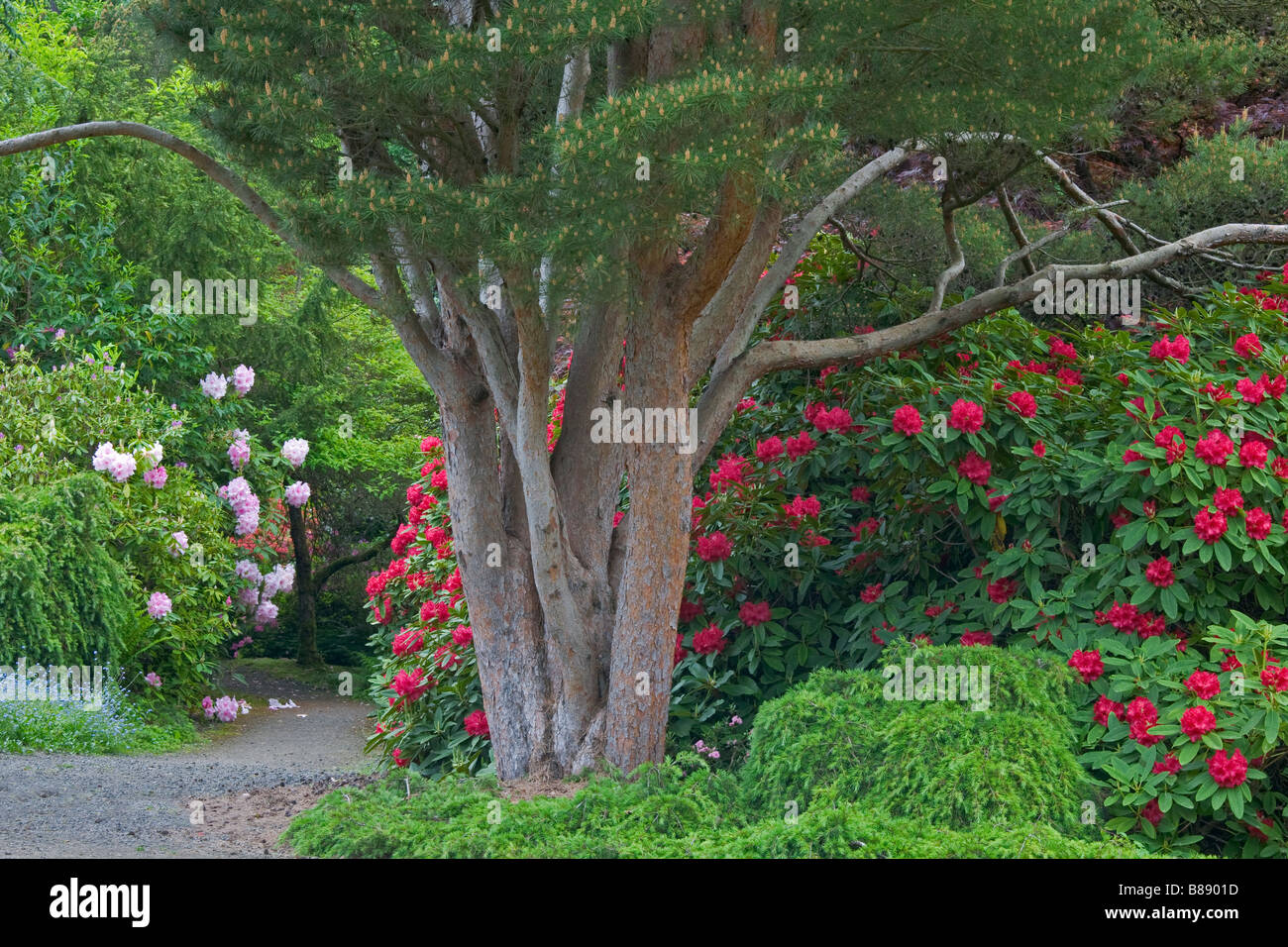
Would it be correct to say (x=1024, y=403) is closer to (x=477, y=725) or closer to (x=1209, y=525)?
(x=1209, y=525)

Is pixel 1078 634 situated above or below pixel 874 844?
above

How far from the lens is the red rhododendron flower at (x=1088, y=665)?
15.1 ft

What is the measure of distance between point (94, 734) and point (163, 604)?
1.74 m

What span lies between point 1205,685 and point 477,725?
3.18 m

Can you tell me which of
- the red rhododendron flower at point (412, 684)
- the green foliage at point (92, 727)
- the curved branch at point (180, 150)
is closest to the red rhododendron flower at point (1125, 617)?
the curved branch at point (180, 150)

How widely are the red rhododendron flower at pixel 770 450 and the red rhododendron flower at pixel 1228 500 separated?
78.4 inches

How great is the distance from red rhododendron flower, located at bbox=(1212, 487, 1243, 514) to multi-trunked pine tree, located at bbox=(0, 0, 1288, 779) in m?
1.39

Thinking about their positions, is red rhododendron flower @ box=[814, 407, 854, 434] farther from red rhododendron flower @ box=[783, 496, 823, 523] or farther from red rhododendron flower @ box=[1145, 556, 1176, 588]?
red rhododendron flower @ box=[1145, 556, 1176, 588]

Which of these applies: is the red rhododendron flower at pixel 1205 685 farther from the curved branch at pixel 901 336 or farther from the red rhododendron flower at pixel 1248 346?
the curved branch at pixel 901 336

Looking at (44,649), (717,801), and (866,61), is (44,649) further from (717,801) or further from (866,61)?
(866,61)

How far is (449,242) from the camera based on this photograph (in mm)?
4301

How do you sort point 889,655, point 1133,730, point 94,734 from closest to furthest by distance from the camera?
point 1133,730, point 889,655, point 94,734

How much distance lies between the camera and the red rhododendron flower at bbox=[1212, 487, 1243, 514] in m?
4.59

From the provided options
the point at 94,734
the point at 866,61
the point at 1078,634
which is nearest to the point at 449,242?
the point at 866,61
